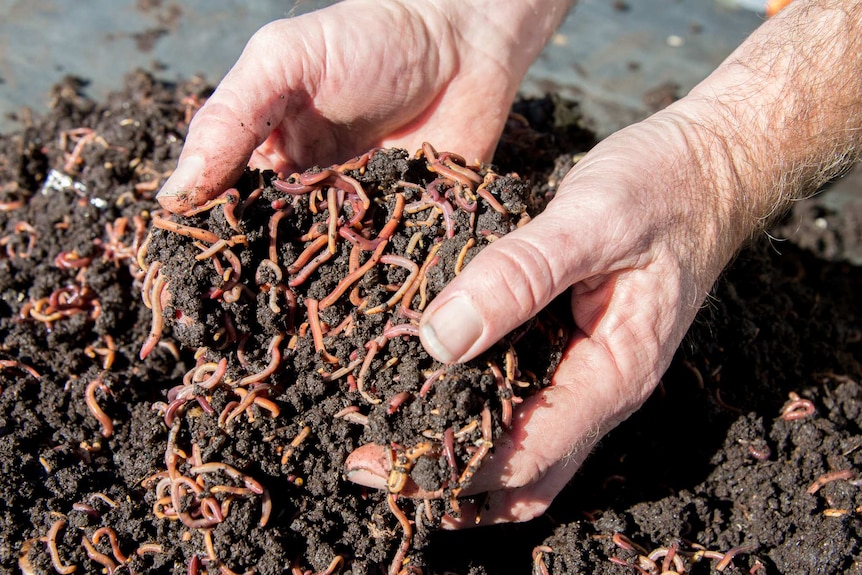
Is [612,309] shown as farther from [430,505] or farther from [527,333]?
[430,505]

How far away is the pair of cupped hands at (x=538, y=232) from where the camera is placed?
308 centimetres

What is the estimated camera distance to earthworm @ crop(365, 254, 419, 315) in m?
3.42

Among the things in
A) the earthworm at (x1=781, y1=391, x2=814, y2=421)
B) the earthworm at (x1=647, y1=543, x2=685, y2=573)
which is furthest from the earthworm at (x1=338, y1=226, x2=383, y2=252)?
the earthworm at (x1=781, y1=391, x2=814, y2=421)

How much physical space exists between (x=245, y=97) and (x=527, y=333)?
2106 mm

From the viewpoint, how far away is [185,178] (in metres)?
3.56

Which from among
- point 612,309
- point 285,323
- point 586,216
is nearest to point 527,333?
point 612,309

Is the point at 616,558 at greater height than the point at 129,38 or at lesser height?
lesser

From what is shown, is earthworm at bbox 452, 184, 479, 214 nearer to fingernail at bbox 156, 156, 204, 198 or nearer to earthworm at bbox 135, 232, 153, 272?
fingernail at bbox 156, 156, 204, 198

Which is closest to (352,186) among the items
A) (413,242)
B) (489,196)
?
(413,242)

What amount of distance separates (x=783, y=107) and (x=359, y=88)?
267cm

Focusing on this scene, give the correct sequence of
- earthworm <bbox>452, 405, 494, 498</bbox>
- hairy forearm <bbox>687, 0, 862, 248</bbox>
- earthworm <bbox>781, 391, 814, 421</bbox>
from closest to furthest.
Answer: earthworm <bbox>452, 405, 494, 498</bbox>
hairy forearm <bbox>687, 0, 862, 248</bbox>
earthworm <bbox>781, 391, 814, 421</bbox>

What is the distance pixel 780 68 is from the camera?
4141 mm

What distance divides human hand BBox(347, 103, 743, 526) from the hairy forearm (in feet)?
0.61

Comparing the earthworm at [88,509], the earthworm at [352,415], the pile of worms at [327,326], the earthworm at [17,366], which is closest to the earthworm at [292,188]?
the pile of worms at [327,326]
